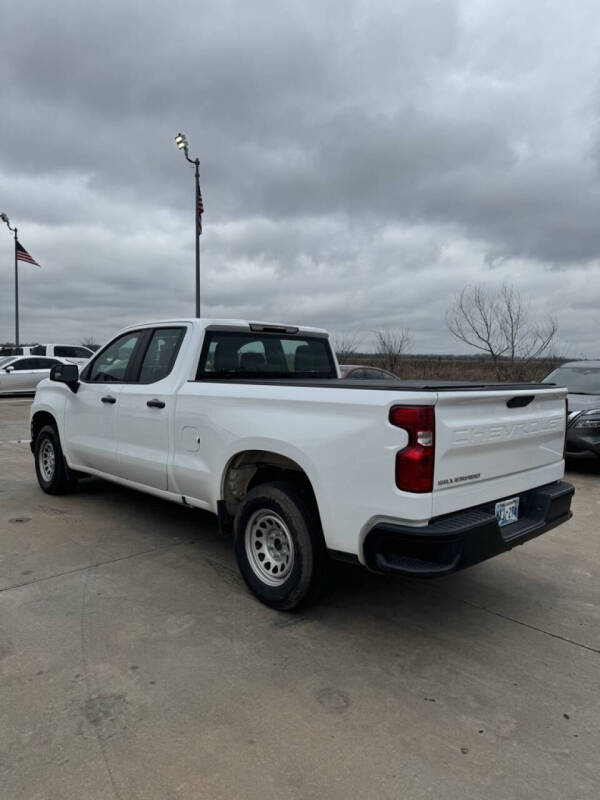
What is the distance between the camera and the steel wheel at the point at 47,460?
6598mm

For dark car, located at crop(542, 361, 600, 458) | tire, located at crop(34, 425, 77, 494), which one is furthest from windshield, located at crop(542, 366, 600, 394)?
tire, located at crop(34, 425, 77, 494)

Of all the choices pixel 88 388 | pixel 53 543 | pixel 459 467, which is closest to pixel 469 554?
pixel 459 467

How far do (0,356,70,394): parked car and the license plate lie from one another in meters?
18.3

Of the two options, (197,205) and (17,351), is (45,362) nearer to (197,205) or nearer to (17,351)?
(17,351)

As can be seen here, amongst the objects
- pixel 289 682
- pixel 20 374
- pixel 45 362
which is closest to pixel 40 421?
pixel 289 682

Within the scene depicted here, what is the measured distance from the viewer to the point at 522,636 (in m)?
3.49

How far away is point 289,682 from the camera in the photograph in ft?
9.69

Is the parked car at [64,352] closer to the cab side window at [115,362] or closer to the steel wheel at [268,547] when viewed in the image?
the cab side window at [115,362]

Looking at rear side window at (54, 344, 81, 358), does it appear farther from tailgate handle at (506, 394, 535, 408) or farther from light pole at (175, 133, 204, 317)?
tailgate handle at (506, 394, 535, 408)

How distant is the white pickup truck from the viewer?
2.96 metres

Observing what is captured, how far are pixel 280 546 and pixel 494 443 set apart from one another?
1.49m

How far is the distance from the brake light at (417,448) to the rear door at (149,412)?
2.16 metres

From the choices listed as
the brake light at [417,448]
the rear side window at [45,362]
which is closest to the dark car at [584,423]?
the brake light at [417,448]

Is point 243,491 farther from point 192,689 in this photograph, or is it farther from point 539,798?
point 539,798
